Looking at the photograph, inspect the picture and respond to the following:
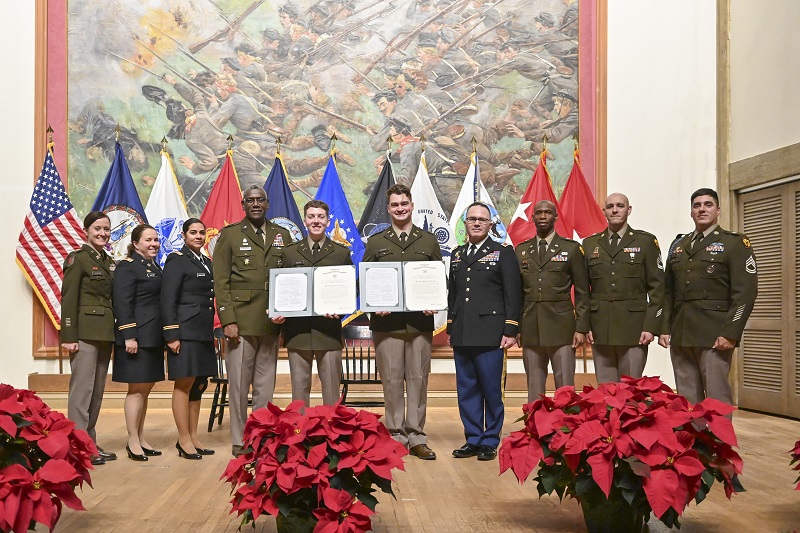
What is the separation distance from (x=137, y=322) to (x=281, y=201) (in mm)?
2816

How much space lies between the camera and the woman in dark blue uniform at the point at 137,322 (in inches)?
190

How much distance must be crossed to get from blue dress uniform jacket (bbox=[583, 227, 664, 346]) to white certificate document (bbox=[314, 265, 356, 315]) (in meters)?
1.41

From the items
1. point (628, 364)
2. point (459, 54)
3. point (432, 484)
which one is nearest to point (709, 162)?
point (459, 54)

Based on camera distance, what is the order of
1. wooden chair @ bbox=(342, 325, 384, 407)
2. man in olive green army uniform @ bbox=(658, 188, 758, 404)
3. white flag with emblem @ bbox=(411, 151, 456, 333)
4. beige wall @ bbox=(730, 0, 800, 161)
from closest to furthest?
1. man in olive green army uniform @ bbox=(658, 188, 758, 404)
2. wooden chair @ bbox=(342, 325, 384, 407)
3. beige wall @ bbox=(730, 0, 800, 161)
4. white flag with emblem @ bbox=(411, 151, 456, 333)

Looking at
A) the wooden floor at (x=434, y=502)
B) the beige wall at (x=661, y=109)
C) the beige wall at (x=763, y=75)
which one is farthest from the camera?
the beige wall at (x=661, y=109)

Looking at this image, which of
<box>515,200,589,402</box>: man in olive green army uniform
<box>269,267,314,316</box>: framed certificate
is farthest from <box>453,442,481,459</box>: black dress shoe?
<box>269,267,314,316</box>: framed certificate

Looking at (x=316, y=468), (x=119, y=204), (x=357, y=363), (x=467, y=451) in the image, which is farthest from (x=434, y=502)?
(x=119, y=204)

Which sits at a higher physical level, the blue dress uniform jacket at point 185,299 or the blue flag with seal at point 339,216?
the blue flag with seal at point 339,216

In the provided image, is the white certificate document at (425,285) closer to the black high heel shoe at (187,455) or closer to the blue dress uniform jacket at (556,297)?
the blue dress uniform jacket at (556,297)

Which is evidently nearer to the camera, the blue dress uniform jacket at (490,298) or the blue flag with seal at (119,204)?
the blue dress uniform jacket at (490,298)

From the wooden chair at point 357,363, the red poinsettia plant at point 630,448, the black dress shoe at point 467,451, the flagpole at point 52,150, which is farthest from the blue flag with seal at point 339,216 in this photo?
the red poinsettia plant at point 630,448

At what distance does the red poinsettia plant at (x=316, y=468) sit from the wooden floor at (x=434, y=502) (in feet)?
1.19

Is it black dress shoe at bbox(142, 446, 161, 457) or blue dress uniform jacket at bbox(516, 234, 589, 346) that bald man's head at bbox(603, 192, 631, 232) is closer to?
blue dress uniform jacket at bbox(516, 234, 589, 346)

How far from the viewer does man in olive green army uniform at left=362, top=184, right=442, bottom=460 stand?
16.1 ft
